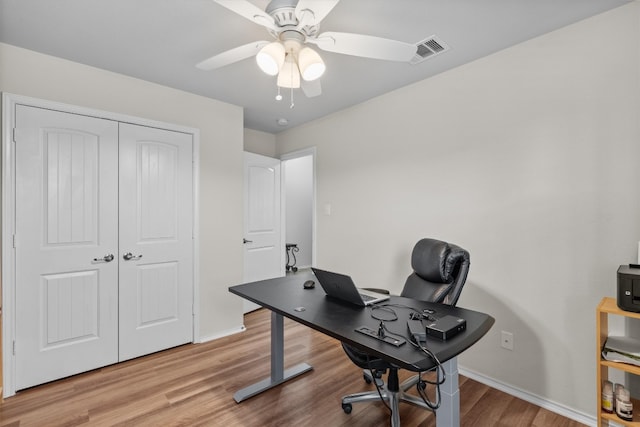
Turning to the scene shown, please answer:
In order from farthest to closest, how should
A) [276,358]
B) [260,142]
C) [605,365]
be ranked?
[260,142] → [276,358] → [605,365]

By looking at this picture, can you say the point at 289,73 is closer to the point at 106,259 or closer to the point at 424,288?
the point at 424,288

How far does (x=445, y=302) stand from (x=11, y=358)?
298 cm

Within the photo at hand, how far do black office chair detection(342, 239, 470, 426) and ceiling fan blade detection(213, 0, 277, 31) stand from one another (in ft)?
5.06

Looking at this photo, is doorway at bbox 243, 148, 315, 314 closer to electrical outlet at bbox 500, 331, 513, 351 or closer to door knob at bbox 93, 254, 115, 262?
door knob at bbox 93, 254, 115, 262

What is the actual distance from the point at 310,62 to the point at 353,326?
128 cm

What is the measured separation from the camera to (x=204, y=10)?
1.75 m

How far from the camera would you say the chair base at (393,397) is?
1733 mm

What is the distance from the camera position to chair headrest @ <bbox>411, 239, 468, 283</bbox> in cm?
178

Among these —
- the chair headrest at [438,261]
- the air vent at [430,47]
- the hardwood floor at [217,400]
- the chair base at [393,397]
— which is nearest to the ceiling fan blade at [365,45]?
the air vent at [430,47]

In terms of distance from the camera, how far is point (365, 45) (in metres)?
1.49

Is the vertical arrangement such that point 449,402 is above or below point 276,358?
above

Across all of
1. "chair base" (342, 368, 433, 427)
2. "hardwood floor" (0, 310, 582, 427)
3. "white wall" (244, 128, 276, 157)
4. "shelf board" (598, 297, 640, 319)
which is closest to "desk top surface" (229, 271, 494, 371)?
"chair base" (342, 368, 433, 427)

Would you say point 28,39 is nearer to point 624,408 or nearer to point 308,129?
point 308,129

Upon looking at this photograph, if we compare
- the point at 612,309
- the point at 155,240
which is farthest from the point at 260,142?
the point at 612,309
